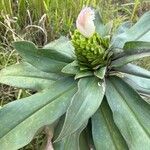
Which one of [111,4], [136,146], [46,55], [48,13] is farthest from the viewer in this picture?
[111,4]

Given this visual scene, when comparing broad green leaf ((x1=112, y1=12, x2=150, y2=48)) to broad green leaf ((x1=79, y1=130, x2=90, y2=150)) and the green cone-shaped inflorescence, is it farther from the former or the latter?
broad green leaf ((x1=79, y1=130, x2=90, y2=150))

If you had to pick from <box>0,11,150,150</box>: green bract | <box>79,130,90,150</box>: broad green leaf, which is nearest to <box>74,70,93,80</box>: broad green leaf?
<box>0,11,150,150</box>: green bract

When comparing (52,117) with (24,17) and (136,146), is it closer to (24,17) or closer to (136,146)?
(136,146)

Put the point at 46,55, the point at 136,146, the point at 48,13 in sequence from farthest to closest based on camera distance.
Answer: the point at 48,13, the point at 46,55, the point at 136,146

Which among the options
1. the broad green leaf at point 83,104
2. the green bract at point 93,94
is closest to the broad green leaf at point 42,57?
the green bract at point 93,94

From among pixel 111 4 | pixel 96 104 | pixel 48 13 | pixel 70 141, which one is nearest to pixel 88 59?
pixel 96 104

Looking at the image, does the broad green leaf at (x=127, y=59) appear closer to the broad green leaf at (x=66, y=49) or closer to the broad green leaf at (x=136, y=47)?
the broad green leaf at (x=136, y=47)

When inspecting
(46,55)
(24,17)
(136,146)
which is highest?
(46,55)
